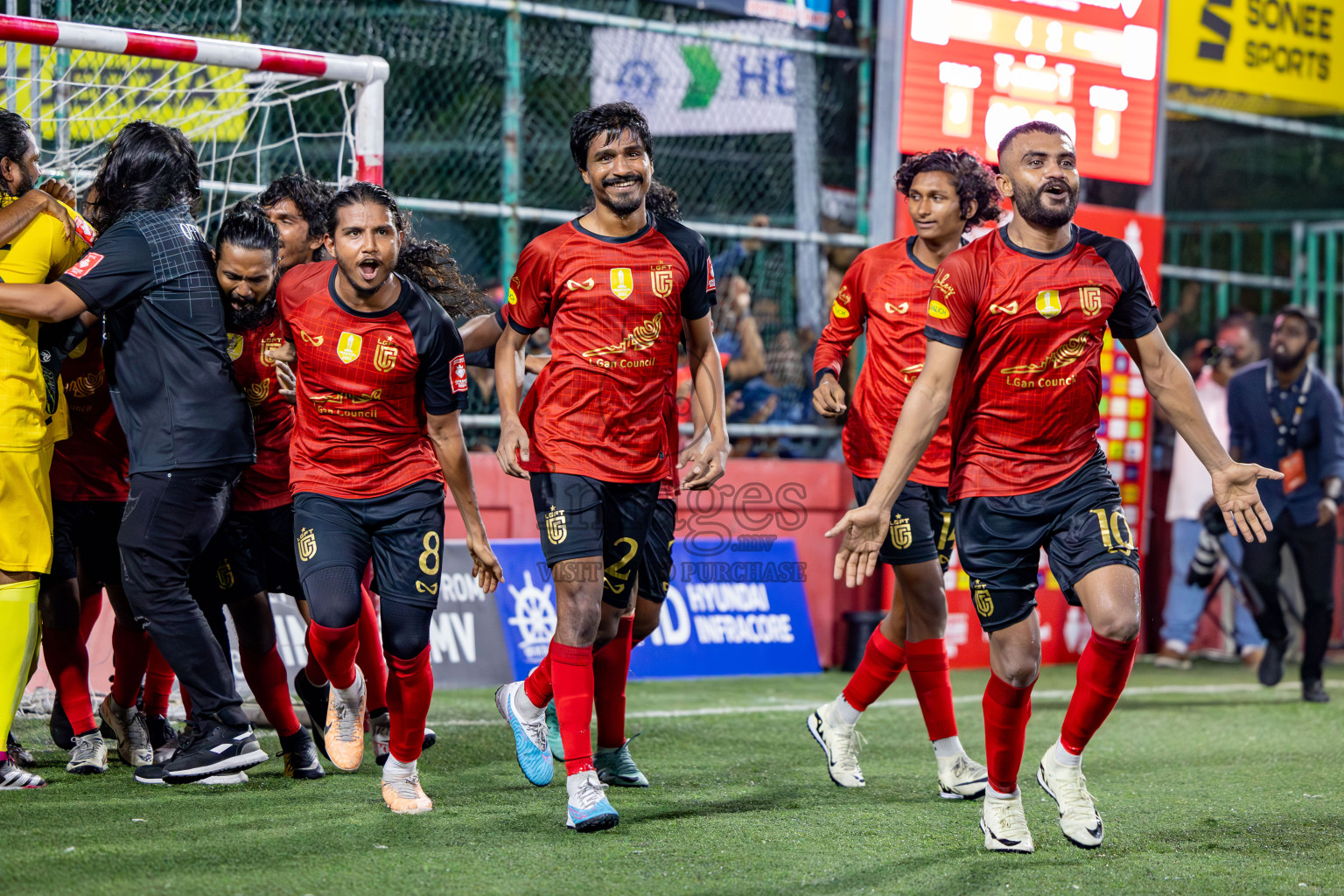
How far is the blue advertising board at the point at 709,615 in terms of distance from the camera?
888cm

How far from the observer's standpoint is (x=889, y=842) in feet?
15.5

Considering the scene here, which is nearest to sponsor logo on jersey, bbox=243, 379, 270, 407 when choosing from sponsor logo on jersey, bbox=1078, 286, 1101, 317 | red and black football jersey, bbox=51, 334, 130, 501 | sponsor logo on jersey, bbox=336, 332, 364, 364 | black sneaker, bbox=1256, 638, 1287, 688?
red and black football jersey, bbox=51, 334, 130, 501

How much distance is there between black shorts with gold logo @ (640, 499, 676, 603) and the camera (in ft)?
18.2

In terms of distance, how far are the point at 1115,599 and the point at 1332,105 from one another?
32.2 feet

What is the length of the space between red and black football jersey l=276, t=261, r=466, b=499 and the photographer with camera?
284 inches

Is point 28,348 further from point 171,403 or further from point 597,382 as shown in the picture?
point 597,382

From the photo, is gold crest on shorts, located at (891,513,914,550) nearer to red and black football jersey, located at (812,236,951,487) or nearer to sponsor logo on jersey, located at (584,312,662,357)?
red and black football jersey, located at (812,236,951,487)

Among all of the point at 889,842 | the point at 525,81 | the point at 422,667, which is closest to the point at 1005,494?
the point at 889,842

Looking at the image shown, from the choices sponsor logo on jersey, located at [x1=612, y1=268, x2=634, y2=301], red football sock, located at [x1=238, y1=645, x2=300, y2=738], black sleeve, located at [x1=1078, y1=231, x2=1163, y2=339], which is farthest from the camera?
red football sock, located at [x1=238, y1=645, x2=300, y2=738]

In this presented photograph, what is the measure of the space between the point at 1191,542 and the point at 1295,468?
65.7 inches

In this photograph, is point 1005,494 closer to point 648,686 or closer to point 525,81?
point 648,686

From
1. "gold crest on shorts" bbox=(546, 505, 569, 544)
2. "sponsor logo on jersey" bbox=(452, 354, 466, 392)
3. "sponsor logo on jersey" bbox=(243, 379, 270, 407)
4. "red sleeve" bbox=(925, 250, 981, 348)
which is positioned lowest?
"gold crest on shorts" bbox=(546, 505, 569, 544)

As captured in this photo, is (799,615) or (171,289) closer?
(171,289)

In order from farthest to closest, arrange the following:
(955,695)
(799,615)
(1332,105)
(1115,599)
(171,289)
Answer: (1332,105)
(799,615)
(955,695)
(171,289)
(1115,599)
